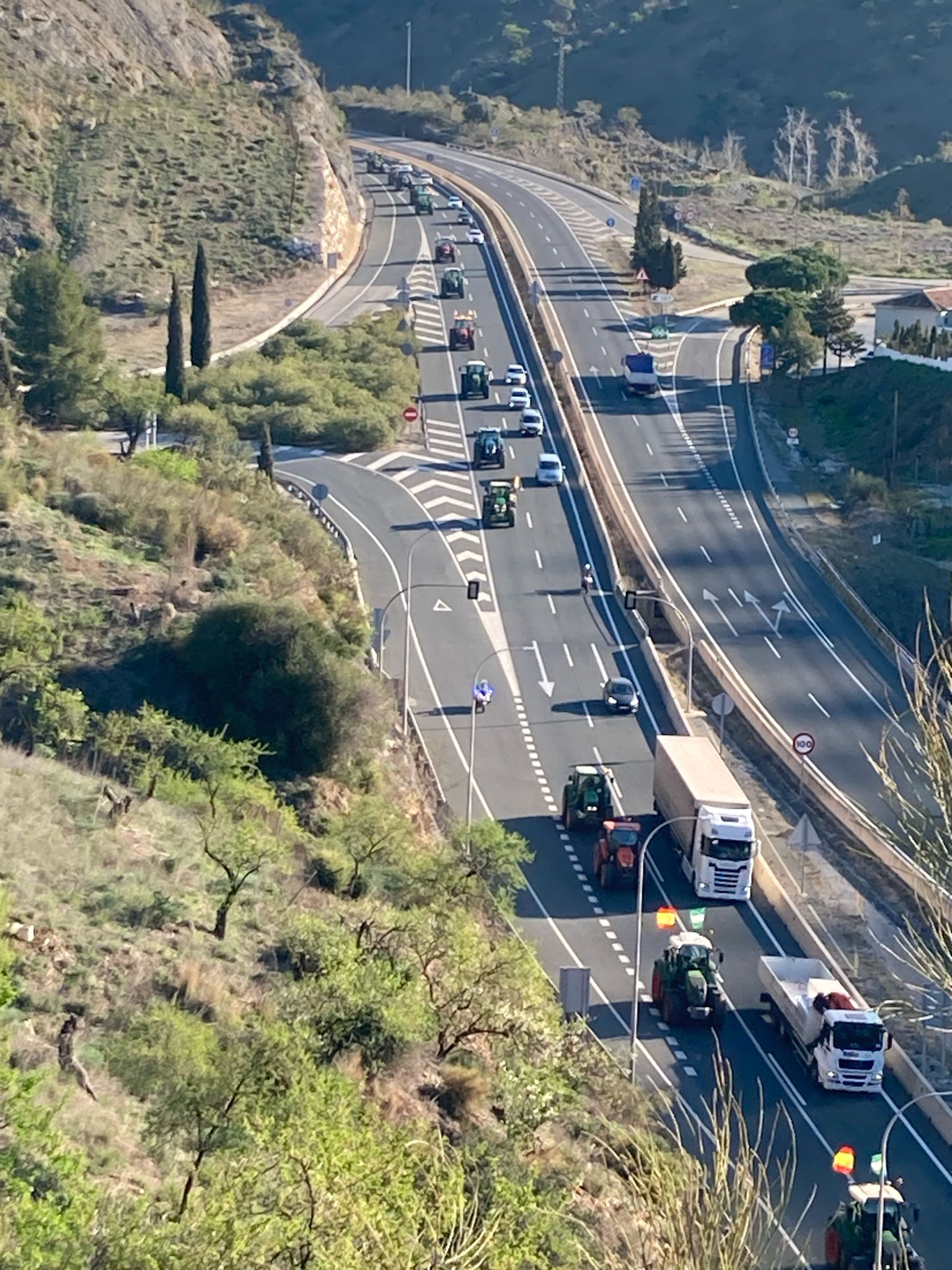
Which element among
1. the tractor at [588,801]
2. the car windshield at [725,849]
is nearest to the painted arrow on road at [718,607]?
the tractor at [588,801]

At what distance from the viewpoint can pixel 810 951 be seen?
1639 inches

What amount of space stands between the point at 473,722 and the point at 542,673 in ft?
34.2

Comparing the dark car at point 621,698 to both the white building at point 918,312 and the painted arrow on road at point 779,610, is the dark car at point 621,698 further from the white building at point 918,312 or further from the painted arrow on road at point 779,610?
the white building at point 918,312

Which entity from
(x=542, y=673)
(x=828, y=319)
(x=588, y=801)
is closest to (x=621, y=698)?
(x=542, y=673)

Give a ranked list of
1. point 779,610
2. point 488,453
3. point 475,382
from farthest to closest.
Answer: point 475,382 < point 488,453 < point 779,610

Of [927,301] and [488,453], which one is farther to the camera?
[927,301]

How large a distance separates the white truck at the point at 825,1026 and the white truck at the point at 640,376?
56715mm

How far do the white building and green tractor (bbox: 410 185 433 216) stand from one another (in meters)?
40.2

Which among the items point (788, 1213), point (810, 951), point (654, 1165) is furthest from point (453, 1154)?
point (810, 951)

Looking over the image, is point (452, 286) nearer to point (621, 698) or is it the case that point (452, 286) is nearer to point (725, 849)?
point (621, 698)

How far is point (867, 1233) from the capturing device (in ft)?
90.9

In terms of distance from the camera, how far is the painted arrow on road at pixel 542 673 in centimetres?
5888

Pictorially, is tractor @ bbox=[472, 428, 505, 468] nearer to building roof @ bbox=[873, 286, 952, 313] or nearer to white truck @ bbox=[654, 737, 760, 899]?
building roof @ bbox=[873, 286, 952, 313]

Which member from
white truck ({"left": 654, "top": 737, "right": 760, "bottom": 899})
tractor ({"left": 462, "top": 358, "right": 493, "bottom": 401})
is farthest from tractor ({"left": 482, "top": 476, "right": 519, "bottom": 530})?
white truck ({"left": 654, "top": 737, "right": 760, "bottom": 899})
